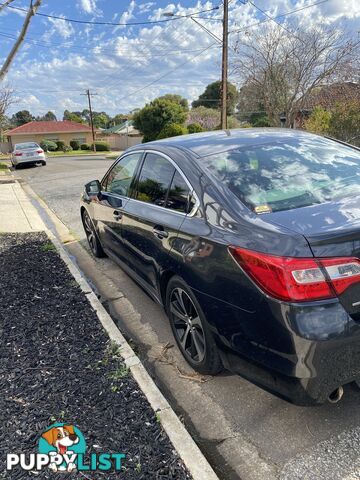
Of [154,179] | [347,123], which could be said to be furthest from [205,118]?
[154,179]

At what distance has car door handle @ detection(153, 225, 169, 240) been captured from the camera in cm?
300

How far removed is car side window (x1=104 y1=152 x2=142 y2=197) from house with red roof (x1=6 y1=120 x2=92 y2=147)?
200 ft

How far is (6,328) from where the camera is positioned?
3.53 m

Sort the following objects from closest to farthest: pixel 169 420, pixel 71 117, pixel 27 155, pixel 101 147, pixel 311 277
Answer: pixel 311 277
pixel 169 420
pixel 27 155
pixel 101 147
pixel 71 117

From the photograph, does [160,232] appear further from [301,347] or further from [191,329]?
[301,347]

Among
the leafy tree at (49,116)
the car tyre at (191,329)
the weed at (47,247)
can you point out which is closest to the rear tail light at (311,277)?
the car tyre at (191,329)

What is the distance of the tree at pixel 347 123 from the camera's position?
12.8 metres

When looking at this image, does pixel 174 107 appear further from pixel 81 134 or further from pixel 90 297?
pixel 90 297

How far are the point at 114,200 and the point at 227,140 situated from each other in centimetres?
158

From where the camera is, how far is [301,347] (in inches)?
77.5

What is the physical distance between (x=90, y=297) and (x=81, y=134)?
64.1 meters

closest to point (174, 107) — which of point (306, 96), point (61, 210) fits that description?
point (306, 96)

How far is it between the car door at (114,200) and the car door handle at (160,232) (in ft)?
2.94

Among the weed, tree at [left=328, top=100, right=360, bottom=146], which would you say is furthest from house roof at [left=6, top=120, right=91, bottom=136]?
the weed
